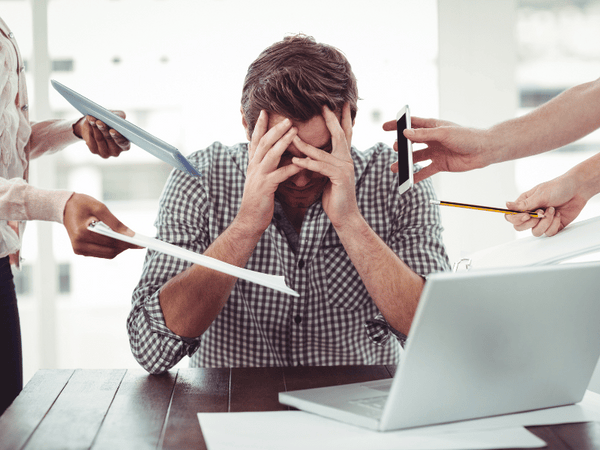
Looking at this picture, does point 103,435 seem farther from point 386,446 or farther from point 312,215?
point 312,215

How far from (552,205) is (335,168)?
42cm

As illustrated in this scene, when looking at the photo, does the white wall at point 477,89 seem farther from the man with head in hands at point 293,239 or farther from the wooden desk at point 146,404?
the wooden desk at point 146,404

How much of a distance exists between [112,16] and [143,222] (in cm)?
104

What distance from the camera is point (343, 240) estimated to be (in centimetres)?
A: 114

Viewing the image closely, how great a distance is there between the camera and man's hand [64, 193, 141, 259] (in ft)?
2.29

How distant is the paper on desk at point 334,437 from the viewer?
0.57 meters

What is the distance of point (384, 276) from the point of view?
1.11 m

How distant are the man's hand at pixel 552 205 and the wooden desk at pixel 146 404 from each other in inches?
14.4

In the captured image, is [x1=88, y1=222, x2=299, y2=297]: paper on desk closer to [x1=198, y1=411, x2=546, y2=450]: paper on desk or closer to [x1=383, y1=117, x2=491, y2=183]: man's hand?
[x1=198, y1=411, x2=546, y2=450]: paper on desk

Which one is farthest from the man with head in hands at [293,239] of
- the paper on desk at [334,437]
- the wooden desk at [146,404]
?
the paper on desk at [334,437]

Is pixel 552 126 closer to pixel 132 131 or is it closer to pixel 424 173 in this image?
pixel 424 173

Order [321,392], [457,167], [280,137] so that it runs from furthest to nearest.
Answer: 1. [457,167]
2. [280,137]
3. [321,392]

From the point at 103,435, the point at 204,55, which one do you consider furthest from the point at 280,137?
the point at 204,55

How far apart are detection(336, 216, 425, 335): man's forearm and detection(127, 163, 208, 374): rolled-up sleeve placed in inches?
14.4
